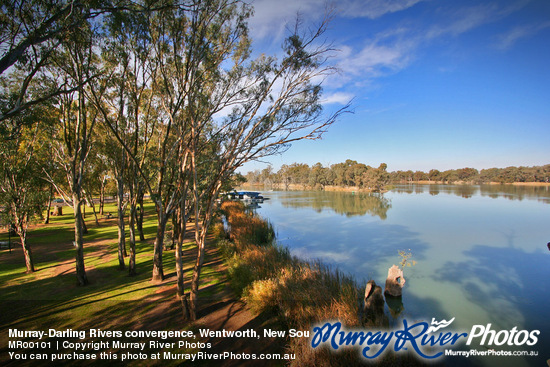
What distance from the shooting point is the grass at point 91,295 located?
5.26 m

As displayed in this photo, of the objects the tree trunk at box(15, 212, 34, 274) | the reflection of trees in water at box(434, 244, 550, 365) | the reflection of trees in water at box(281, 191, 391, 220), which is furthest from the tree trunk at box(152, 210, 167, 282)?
the reflection of trees in water at box(281, 191, 391, 220)

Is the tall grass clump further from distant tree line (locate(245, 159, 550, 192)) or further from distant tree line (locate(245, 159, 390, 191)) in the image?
distant tree line (locate(245, 159, 390, 191))

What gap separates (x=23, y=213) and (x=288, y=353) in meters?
9.04

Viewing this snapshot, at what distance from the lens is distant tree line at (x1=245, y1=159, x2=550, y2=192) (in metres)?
64.5

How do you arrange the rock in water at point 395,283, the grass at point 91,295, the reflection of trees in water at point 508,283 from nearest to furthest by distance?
the grass at point 91,295
the reflection of trees in water at point 508,283
the rock in water at point 395,283

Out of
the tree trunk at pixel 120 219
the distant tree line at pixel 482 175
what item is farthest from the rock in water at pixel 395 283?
the distant tree line at pixel 482 175

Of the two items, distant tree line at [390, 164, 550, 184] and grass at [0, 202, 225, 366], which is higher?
distant tree line at [390, 164, 550, 184]

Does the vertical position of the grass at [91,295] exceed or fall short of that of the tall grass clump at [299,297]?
it falls short

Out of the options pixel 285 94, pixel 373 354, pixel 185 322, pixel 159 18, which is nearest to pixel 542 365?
pixel 373 354

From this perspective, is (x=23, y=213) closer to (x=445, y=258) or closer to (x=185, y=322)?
(x=185, y=322)

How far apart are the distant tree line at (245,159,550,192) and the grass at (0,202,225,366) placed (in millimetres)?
48816

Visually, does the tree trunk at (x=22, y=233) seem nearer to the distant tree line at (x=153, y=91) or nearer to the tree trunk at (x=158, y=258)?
the distant tree line at (x=153, y=91)

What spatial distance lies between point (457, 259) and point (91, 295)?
14.5 m

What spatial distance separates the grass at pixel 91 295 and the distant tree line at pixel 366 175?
48.8m
